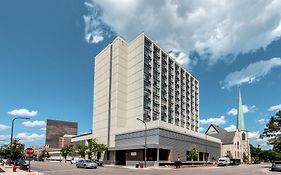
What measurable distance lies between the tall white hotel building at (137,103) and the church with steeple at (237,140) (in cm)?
2768

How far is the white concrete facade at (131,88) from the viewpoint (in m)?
88.9

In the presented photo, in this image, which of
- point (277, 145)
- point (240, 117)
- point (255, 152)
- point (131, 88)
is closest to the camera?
point (277, 145)

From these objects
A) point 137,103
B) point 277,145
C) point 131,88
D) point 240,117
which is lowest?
point 277,145

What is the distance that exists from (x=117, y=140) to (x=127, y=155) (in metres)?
8.88

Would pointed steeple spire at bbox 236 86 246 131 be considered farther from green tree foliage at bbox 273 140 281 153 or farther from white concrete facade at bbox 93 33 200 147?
green tree foliage at bbox 273 140 281 153

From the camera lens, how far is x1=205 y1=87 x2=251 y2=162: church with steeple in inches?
5143

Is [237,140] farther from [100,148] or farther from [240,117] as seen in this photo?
[100,148]

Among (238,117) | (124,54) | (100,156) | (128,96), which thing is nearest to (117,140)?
(100,156)

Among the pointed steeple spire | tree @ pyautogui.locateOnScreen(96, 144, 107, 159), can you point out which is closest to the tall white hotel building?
tree @ pyautogui.locateOnScreen(96, 144, 107, 159)

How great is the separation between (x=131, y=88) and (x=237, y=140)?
65.1m

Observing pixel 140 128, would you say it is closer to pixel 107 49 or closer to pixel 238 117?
pixel 107 49

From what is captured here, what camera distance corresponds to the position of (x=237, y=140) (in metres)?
135

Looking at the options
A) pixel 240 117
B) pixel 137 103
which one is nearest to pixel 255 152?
pixel 240 117

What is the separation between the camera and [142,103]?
87.1 meters
